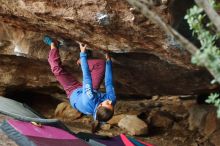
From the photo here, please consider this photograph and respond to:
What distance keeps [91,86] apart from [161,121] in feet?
12.4

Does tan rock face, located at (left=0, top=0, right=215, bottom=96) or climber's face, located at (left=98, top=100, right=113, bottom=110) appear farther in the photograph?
climber's face, located at (left=98, top=100, right=113, bottom=110)

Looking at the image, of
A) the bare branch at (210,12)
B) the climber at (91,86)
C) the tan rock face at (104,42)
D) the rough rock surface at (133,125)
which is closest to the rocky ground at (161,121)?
the rough rock surface at (133,125)

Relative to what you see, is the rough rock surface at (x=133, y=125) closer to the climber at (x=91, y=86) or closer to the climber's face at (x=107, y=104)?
the climber at (x=91, y=86)

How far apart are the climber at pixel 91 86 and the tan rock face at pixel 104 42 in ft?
0.74

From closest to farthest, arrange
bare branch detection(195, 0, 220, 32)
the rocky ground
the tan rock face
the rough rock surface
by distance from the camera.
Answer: bare branch detection(195, 0, 220, 32) < the tan rock face < the rocky ground < the rough rock surface

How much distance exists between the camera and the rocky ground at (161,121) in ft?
27.2

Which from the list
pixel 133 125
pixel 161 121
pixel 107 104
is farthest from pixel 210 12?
pixel 161 121

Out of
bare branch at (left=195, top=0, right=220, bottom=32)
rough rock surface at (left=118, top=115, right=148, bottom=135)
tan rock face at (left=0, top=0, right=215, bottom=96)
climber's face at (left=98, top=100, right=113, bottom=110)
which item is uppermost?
bare branch at (left=195, top=0, right=220, bottom=32)

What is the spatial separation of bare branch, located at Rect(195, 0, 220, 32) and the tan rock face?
1.97m

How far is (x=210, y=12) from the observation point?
7.19ft

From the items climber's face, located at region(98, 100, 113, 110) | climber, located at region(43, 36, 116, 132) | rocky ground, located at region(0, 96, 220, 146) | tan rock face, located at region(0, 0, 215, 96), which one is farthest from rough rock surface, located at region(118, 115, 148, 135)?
climber's face, located at region(98, 100, 113, 110)

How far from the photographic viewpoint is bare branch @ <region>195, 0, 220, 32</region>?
7.16ft

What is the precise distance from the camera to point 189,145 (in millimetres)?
8180

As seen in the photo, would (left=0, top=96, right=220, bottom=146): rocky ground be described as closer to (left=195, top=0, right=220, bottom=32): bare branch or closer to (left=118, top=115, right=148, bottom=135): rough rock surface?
(left=118, top=115, right=148, bottom=135): rough rock surface
